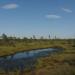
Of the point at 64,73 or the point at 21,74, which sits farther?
the point at 21,74

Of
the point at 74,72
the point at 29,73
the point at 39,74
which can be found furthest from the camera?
the point at 29,73

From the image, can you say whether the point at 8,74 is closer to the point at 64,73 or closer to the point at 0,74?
the point at 0,74

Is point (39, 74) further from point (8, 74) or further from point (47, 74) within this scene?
point (8, 74)

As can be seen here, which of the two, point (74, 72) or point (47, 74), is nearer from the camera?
point (74, 72)

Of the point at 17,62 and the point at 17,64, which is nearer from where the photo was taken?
the point at 17,64

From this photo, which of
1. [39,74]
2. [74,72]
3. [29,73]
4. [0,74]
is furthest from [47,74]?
[0,74]

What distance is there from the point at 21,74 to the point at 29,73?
1410 mm

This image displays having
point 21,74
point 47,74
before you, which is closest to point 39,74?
point 47,74

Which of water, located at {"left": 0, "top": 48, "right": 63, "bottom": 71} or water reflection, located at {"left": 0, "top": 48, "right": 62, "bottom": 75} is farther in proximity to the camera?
water, located at {"left": 0, "top": 48, "right": 63, "bottom": 71}

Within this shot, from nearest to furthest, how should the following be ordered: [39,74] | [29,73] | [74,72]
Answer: [74,72], [39,74], [29,73]

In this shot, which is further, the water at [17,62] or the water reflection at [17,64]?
the water at [17,62]

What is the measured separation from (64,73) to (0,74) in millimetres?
11873

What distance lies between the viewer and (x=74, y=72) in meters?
23.7

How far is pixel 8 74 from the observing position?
30.9 meters
